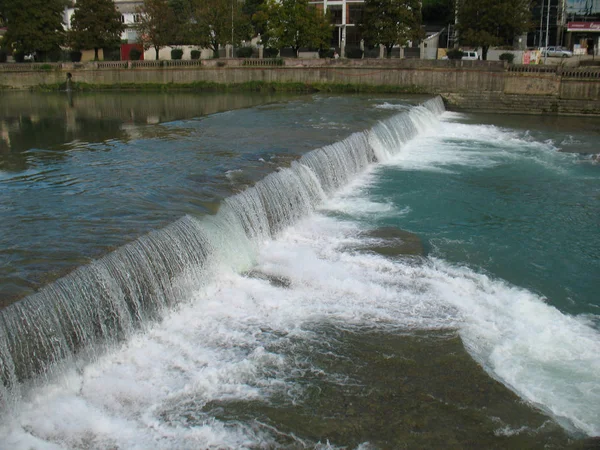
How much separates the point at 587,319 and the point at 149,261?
6.28 metres

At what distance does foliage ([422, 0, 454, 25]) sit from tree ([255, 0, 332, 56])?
55.3 feet

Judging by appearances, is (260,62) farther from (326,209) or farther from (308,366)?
(308,366)

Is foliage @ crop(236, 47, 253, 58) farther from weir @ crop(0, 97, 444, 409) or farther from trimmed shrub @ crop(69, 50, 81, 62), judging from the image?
weir @ crop(0, 97, 444, 409)

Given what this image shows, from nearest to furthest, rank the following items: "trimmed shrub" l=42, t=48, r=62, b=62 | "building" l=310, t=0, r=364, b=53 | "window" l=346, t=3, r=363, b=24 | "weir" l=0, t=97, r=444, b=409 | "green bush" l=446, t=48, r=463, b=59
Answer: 1. "weir" l=0, t=97, r=444, b=409
2. "green bush" l=446, t=48, r=463, b=59
3. "trimmed shrub" l=42, t=48, r=62, b=62
4. "building" l=310, t=0, r=364, b=53
5. "window" l=346, t=3, r=363, b=24

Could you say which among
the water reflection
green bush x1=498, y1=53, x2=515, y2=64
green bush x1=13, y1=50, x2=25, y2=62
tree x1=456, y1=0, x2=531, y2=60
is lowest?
the water reflection

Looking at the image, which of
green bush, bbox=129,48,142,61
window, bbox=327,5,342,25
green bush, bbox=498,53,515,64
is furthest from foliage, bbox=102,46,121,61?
green bush, bbox=498,53,515,64

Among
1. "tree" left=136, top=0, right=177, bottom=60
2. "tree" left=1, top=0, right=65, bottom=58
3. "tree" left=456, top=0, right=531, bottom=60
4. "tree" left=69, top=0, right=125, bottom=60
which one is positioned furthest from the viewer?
"tree" left=69, top=0, right=125, bottom=60

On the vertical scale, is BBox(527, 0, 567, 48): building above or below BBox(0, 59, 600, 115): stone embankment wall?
above

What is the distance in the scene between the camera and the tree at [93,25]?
1943 inches

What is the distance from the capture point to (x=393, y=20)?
4069 centimetres

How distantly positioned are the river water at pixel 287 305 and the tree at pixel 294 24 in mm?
28630

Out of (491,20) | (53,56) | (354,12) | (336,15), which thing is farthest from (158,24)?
(491,20)

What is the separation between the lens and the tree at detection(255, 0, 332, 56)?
4303 cm

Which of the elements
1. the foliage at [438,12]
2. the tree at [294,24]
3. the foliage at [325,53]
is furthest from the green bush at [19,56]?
the foliage at [438,12]
